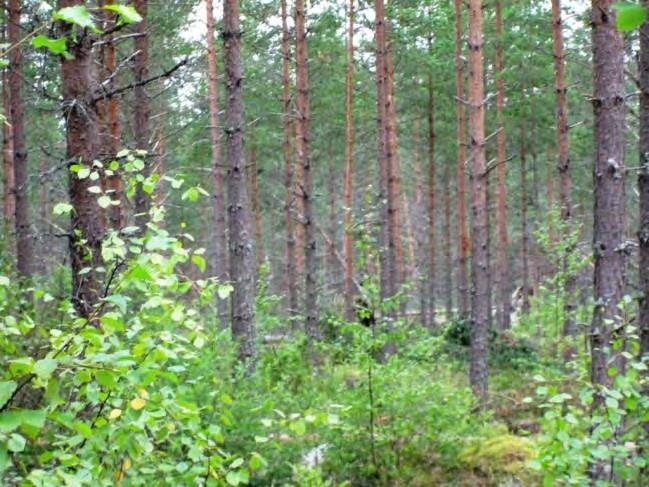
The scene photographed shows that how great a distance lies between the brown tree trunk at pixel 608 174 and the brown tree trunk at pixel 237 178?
5.15 meters

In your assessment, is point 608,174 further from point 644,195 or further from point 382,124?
point 382,124

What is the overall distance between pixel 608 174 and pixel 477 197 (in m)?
5.39

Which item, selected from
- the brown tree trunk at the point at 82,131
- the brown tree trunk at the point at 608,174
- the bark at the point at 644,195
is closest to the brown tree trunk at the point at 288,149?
the brown tree trunk at the point at 608,174

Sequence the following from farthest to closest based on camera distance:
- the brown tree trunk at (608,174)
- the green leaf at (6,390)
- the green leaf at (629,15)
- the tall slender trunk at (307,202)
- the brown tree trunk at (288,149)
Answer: the brown tree trunk at (288,149) < the tall slender trunk at (307,202) < the brown tree trunk at (608,174) < the green leaf at (6,390) < the green leaf at (629,15)

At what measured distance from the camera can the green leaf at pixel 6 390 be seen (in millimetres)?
1766

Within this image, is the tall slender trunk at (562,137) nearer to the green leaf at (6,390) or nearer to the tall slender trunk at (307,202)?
the tall slender trunk at (307,202)

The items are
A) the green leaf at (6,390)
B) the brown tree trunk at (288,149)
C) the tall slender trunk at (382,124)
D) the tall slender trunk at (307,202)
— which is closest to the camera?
the green leaf at (6,390)

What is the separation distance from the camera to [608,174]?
610 cm

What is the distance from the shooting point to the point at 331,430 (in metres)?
6.88

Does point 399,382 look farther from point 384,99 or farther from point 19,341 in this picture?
point 384,99

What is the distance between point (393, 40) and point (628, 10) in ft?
59.7

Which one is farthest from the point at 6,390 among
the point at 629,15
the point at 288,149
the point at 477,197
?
the point at 288,149

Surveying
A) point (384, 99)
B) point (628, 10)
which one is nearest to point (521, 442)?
point (628, 10)

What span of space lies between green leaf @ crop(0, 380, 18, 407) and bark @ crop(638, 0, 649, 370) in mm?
5050
